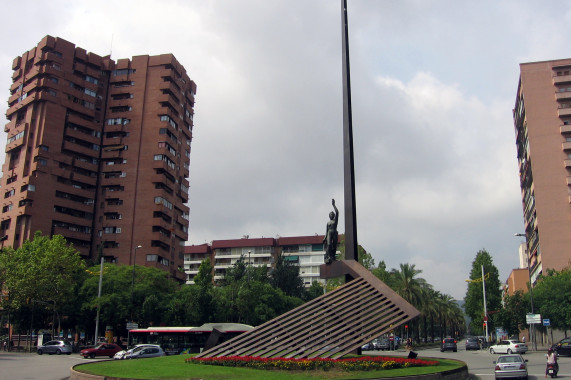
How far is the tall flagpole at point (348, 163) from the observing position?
1025 inches

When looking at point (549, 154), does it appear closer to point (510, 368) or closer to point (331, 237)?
point (331, 237)

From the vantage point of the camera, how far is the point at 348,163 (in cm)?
2725

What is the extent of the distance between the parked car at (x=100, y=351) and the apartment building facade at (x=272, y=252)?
66597 mm

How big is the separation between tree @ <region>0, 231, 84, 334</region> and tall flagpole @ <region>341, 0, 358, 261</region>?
34946 millimetres

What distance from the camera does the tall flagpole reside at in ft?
85.4

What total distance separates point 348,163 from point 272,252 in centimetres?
8401

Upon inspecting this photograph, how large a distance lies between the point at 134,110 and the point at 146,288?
38088 millimetres

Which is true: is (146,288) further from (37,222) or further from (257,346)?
(257,346)

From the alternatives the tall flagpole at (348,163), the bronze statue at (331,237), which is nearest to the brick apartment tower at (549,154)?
the tall flagpole at (348,163)

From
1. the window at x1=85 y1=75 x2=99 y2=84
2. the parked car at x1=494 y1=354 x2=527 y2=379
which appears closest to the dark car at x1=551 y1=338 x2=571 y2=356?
the parked car at x1=494 y1=354 x2=527 y2=379

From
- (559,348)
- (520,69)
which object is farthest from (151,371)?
(520,69)

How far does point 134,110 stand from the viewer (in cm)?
8188

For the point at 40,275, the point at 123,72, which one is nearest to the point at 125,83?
the point at 123,72

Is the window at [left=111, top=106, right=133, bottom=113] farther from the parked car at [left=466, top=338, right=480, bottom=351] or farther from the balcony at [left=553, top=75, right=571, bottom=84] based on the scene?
the balcony at [left=553, top=75, right=571, bottom=84]
